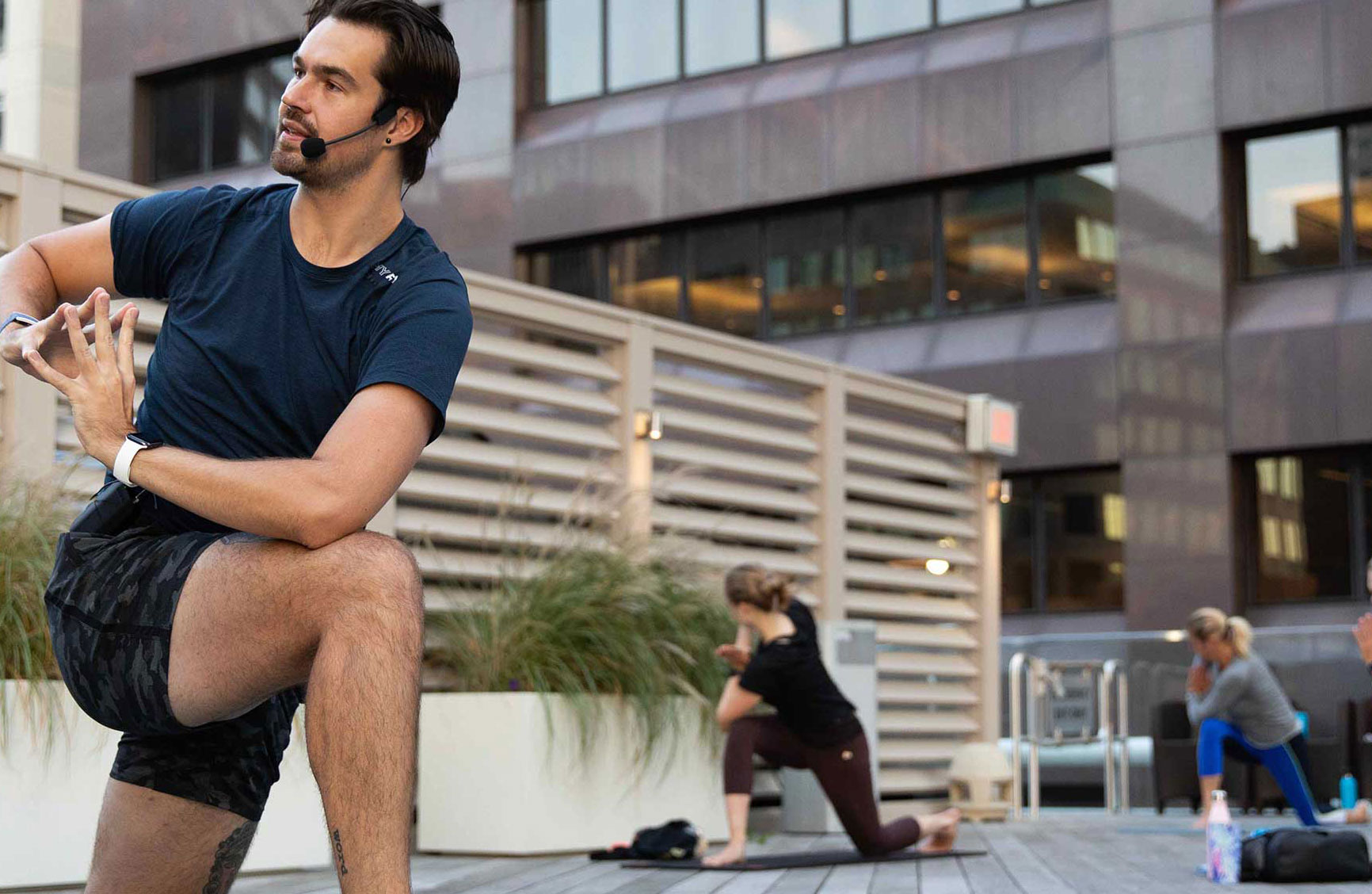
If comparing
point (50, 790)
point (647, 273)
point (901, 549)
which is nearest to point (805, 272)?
point (647, 273)

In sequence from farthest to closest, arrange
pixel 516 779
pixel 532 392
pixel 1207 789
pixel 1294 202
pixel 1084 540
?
pixel 1084 540, pixel 1294 202, pixel 1207 789, pixel 532 392, pixel 516 779

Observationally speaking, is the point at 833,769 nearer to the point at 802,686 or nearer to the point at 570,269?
the point at 802,686

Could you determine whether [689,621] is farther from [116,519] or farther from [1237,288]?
[1237,288]

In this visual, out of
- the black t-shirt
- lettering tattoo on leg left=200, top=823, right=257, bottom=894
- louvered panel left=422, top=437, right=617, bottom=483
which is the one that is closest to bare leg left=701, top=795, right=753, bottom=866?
the black t-shirt

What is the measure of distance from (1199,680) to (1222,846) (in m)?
4.55

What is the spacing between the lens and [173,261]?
254 centimetres

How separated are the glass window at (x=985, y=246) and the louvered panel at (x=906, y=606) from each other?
8258mm

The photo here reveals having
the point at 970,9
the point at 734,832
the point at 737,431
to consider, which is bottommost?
the point at 734,832

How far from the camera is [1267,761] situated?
11.2 metres

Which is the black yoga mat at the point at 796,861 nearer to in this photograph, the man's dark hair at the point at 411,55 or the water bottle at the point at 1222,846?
the water bottle at the point at 1222,846

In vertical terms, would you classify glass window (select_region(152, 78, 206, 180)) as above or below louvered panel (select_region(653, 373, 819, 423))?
above

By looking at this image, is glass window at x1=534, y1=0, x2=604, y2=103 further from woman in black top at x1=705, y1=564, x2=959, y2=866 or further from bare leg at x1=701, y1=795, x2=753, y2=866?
bare leg at x1=701, y1=795, x2=753, y2=866

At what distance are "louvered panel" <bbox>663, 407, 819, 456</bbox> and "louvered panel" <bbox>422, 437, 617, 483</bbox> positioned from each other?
0.73 m

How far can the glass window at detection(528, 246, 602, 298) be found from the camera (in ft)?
75.7
